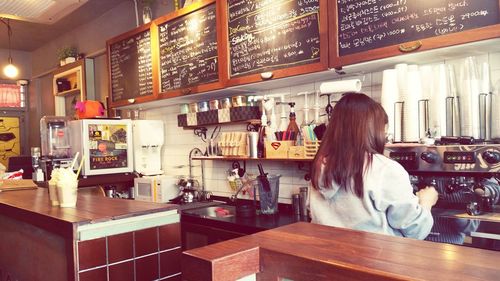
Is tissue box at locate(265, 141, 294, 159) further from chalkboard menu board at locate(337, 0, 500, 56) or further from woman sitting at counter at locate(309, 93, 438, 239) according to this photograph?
woman sitting at counter at locate(309, 93, 438, 239)

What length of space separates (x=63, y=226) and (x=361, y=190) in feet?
4.25

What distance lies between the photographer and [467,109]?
1.85 m

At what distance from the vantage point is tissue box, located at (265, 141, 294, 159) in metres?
2.69

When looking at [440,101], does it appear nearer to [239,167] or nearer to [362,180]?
[362,180]

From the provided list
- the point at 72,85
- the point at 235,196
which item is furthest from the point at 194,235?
the point at 72,85

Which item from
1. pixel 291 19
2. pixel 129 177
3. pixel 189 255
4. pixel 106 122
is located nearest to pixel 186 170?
pixel 129 177

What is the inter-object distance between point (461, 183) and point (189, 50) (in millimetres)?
2356

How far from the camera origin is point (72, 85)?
609 centimetres

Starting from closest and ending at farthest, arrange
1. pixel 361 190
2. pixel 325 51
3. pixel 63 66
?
pixel 361 190
pixel 325 51
pixel 63 66

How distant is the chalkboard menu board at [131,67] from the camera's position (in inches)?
152

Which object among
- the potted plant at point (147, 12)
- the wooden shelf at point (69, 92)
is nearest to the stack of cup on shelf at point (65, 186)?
the potted plant at point (147, 12)

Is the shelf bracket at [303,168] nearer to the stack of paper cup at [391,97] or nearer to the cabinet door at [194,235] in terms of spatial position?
the cabinet door at [194,235]

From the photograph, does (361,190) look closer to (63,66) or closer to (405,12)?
(405,12)

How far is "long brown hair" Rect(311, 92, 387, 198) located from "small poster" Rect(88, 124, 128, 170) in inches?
118
